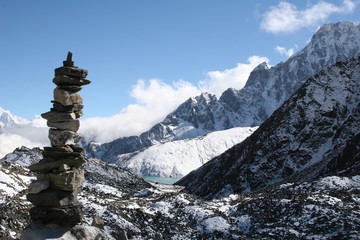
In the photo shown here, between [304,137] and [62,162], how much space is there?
110 meters

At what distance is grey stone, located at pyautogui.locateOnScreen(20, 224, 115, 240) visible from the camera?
53.7 ft

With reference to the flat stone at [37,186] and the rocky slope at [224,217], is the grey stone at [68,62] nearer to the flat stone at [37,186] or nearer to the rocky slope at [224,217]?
the flat stone at [37,186]

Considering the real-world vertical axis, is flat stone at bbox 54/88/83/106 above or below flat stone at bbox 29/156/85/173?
above

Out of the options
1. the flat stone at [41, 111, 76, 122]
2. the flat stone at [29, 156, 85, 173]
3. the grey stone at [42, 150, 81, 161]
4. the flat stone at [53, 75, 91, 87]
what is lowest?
the flat stone at [29, 156, 85, 173]

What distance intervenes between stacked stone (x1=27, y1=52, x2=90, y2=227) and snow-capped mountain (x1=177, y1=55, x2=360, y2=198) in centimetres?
8605

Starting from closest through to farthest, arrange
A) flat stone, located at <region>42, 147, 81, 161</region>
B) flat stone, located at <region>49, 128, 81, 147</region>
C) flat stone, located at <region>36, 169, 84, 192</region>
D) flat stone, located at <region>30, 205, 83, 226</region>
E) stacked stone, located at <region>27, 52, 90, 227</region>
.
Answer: flat stone, located at <region>30, 205, 83, 226</region> → stacked stone, located at <region>27, 52, 90, 227</region> → flat stone, located at <region>36, 169, 84, 192</region> → flat stone, located at <region>42, 147, 81, 161</region> → flat stone, located at <region>49, 128, 81, 147</region>

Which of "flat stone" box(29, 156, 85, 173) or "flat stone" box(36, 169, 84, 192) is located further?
"flat stone" box(29, 156, 85, 173)

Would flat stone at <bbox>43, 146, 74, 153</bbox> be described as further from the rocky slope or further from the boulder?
the rocky slope

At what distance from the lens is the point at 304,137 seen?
380 feet

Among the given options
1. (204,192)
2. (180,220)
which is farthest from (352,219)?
(204,192)

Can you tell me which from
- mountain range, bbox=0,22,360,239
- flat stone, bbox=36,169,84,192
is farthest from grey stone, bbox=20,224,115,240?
mountain range, bbox=0,22,360,239

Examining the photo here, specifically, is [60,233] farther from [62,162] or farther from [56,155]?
[56,155]

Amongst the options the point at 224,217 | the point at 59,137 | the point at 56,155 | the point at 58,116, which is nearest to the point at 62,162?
the point at 56,155

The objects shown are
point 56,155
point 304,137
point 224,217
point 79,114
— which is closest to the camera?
point 56,155
